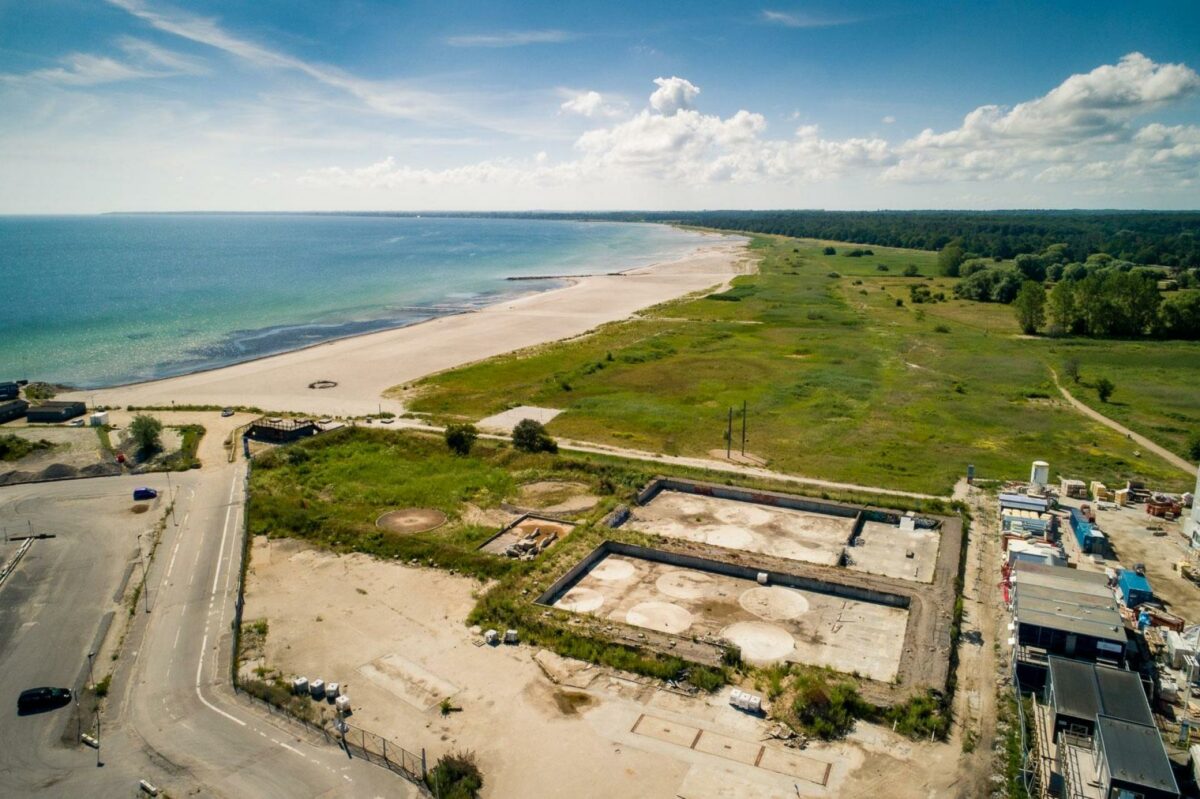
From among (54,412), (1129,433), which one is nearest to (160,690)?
(54,412)

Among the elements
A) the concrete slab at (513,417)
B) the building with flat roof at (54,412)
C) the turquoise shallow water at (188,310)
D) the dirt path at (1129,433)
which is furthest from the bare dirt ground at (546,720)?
the turquoise shallow water at (188,310)

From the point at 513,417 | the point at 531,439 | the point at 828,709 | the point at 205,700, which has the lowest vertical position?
the point at 205,700

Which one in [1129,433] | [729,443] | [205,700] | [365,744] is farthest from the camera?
[1129,433]

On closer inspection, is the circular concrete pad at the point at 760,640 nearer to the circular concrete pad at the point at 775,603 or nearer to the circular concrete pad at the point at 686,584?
the circular concrete pad at the point at 775,603

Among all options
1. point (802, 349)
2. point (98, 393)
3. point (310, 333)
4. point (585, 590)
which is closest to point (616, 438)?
point (585, 590)

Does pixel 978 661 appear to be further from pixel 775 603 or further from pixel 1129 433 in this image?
pixel 1129 433

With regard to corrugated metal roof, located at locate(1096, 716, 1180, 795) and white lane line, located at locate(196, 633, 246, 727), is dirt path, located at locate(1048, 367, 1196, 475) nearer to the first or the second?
corrugated metal roof, located at locate(1096, 716, 1180, 795)
